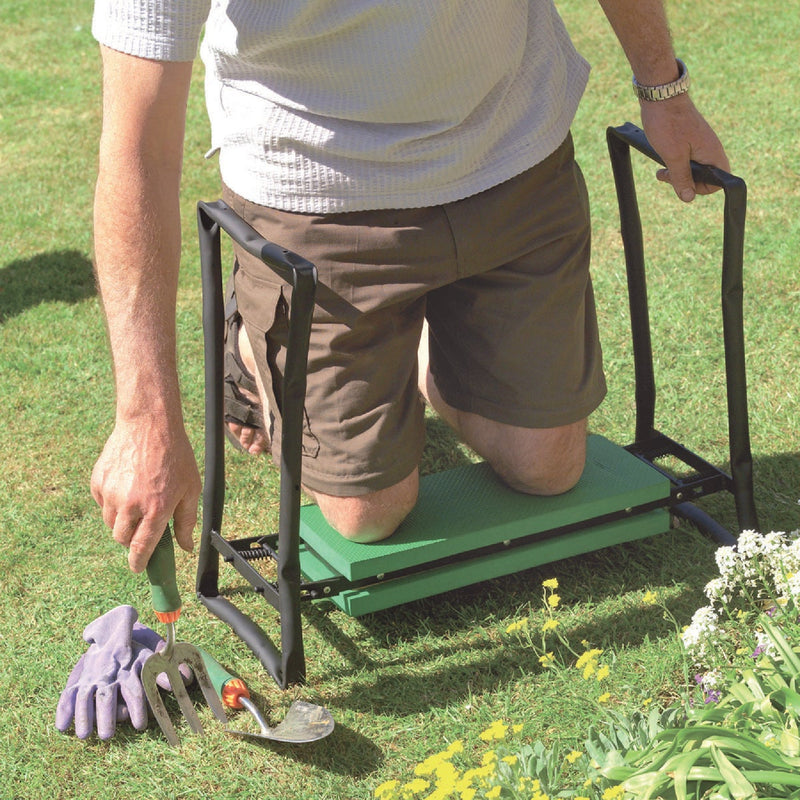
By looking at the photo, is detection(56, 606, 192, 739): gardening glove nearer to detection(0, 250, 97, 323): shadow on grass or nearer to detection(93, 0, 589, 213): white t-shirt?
detection(93, 0, 589, 213): white t-shirt

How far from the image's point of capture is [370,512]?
2758 millimetres

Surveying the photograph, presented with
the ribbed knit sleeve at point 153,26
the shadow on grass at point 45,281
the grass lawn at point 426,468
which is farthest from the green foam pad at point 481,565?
the shadow on grass at point 45,281

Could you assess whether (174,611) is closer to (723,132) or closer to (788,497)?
(788,497)

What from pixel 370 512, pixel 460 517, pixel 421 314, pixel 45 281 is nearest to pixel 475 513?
pixel 460 517

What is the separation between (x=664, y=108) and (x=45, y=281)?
2.86 metres

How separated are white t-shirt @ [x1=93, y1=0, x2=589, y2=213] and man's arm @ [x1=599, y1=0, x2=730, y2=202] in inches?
8.8

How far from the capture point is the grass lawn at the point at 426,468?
2.52 meters

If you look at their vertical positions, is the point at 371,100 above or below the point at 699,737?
above

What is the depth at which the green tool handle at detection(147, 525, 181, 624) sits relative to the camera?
2279 mm

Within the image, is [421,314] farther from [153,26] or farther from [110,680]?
[110,680]

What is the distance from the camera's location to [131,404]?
2172mm

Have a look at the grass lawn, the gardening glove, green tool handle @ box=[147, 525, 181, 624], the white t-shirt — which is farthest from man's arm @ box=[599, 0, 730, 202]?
the gardening glove

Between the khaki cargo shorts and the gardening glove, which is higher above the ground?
the khaki cargo shorts

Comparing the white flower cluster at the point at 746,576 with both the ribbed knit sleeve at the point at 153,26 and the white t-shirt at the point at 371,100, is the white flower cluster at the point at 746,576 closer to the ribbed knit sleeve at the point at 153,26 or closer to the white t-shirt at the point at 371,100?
the white t-shirt at the point at 371,100
